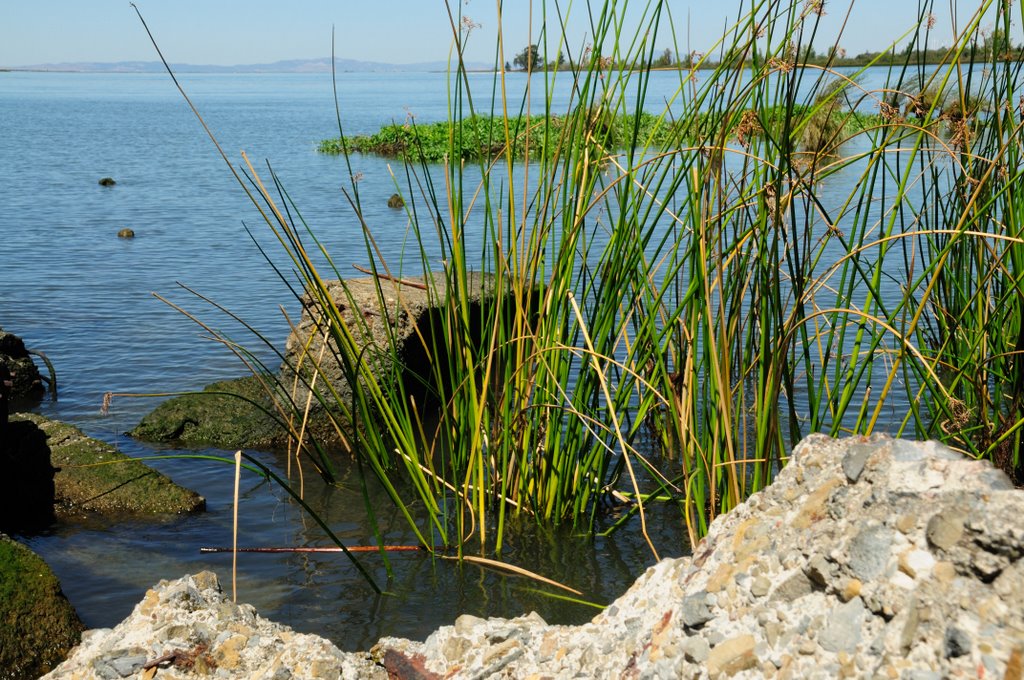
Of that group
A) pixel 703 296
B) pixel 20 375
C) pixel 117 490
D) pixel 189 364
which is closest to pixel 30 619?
pixel 117 490

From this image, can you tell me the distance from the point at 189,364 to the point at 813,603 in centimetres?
583

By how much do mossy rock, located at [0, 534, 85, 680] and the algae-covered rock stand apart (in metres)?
2.12

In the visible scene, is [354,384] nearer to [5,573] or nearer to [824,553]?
[5,573]

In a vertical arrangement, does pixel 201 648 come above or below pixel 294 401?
above

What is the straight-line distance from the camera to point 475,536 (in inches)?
142

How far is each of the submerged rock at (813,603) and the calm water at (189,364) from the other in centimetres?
114

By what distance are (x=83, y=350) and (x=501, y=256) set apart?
493cm

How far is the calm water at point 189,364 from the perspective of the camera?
342 centimetres

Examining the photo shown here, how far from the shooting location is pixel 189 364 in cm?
677

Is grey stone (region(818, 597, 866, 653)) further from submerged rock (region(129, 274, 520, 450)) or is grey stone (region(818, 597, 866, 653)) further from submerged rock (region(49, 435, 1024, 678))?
submerged rock (region(129, 274, 520, 450))

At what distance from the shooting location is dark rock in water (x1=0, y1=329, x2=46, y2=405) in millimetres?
6004

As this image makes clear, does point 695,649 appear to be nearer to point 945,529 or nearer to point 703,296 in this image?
point 945,529

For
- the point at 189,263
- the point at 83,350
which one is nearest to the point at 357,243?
the point at 189,263

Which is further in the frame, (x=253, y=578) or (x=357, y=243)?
(x=357, y=243)
